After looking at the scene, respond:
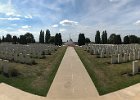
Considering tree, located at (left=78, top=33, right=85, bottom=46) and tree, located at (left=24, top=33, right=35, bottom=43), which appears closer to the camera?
tree, located at (left=78, top=33, right=85, bottom=46)

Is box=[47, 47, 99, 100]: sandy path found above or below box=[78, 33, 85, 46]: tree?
below

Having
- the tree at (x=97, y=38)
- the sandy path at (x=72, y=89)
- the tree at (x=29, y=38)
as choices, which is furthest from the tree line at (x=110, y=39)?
the sandy path at (x=72, y=89)

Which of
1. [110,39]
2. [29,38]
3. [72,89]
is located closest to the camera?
[72,89]

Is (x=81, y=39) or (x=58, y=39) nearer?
(x=81, y=39)

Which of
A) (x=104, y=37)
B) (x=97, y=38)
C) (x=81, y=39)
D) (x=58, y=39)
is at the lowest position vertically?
(x=81, y=39)

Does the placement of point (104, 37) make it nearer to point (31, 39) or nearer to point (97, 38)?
point (97, 38)

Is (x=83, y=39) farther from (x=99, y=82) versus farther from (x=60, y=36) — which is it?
(x=99, y=82)

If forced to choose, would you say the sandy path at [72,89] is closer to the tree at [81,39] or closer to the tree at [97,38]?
the tree at [81,39]

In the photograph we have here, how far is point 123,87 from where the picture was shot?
10.3 meters

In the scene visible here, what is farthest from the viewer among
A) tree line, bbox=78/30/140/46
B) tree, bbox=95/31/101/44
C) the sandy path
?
tree, bbox=95/31/101/44

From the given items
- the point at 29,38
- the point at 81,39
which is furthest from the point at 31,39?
the point at 81,39

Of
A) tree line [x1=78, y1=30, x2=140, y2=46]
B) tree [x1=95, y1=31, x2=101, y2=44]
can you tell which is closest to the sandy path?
tree line [x1=78, y1=30, x2=140, y2=46]

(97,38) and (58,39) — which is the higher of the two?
(97,38)

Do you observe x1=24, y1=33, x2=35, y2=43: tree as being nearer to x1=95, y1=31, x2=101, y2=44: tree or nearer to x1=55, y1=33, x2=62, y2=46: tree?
x1=55, y1=33, x2=62, y2=46: tree
